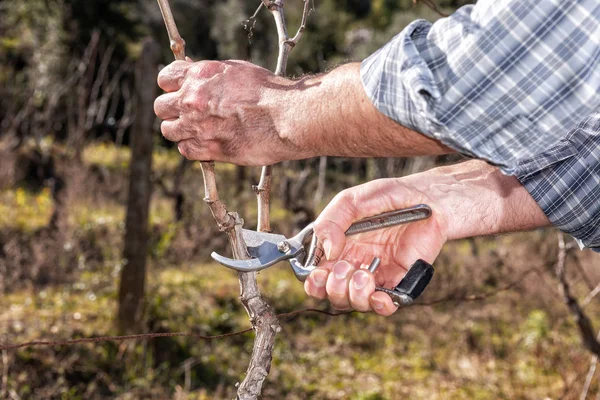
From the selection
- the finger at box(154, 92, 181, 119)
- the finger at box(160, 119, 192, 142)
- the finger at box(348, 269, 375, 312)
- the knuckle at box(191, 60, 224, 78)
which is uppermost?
the knuckle at box(191, 60, 224, 78)

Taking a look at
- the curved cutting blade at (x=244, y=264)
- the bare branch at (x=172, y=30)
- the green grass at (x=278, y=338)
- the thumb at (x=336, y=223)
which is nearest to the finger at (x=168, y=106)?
the bare branch at (x=172, y=30)

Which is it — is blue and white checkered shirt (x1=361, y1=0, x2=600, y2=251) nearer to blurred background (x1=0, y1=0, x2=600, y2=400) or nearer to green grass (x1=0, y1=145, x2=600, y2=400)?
blurred background (x1=0, y1=0, x2=600, y2=400)

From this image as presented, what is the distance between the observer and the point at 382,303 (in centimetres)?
157

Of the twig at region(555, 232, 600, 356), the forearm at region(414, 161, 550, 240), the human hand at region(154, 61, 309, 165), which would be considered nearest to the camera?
the human hand at region(154, 61, 309, 165)

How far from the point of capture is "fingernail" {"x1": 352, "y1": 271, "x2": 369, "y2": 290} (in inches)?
61.9

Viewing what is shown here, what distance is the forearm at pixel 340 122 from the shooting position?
4.45 ft

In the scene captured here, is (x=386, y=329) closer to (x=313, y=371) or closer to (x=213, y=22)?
(x=313, y=371)

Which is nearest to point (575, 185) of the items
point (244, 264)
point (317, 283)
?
point (317, 283)

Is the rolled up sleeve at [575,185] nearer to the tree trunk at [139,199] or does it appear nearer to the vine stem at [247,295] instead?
the vine stem at [247,295]

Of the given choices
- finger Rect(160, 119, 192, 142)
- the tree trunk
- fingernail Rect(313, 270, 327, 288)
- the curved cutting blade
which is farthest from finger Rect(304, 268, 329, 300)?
the tree trunk

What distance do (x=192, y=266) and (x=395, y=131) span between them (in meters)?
4.89

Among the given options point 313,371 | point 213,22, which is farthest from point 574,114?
point 213,22

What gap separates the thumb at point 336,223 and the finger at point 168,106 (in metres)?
0.45

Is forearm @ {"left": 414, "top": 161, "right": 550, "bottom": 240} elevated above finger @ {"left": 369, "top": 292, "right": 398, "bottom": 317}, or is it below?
above
